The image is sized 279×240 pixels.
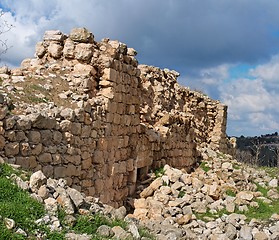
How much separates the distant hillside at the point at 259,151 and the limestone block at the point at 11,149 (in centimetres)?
1524

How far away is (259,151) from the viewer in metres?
27.6

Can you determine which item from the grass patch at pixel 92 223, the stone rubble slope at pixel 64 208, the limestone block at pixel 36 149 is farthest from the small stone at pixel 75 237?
the limestone block at pixel 36 149

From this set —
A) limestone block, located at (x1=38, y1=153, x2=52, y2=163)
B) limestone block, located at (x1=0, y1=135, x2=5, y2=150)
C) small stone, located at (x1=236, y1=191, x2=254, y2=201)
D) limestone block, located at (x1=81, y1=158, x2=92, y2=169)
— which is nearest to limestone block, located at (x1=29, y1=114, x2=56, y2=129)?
limestone block, located at (x1=38, y1=153, x2=52, y2=163)

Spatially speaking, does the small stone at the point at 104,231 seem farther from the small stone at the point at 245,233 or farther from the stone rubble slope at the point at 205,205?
the small stone at the point at 245,233

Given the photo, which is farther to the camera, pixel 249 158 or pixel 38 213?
pixel 249 158

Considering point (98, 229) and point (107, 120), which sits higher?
point (107, 120)

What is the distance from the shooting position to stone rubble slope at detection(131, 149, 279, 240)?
8914 mm

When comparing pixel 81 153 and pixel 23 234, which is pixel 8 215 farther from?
pixel 81 153

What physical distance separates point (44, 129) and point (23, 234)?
132 inches

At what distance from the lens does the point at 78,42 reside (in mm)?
9922

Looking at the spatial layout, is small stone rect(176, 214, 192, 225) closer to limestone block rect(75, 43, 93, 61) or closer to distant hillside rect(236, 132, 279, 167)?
limestone block rect(75, 43, 93, 61)

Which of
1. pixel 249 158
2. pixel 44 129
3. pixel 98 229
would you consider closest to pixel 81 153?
pixel 44 129

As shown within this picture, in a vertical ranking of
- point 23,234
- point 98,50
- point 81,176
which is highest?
point 98,50

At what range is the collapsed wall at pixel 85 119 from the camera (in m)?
Answer: 7.44
